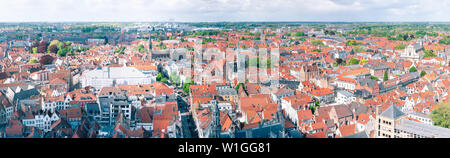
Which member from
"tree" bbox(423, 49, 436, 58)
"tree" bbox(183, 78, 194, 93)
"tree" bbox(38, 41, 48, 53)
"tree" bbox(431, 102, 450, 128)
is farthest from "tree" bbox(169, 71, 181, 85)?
"tree" bbox(423, 49, 436, 58)

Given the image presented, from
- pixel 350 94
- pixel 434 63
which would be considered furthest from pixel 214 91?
pixel 434 63

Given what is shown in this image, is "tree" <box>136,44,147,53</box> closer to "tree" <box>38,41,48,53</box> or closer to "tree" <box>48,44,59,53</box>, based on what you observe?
"tree" <box>48,44,59,53</box>

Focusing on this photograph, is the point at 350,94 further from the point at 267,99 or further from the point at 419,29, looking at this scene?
the point at 419,29

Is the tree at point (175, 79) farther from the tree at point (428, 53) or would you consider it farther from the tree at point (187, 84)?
the tree at point (428, 53)

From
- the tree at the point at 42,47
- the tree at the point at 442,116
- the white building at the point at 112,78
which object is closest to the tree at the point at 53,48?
the tree at the point at 42,47

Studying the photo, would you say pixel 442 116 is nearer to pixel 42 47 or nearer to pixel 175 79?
pixel 175 79
